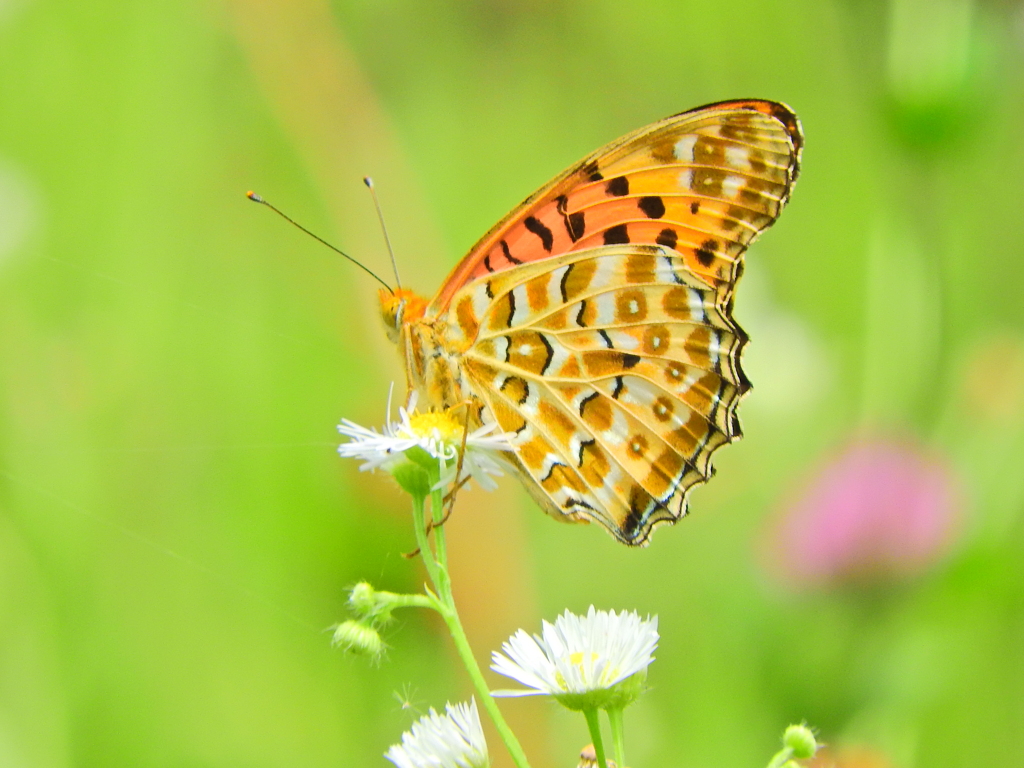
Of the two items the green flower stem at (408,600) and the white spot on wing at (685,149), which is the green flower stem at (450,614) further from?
the white spot on wing at (685,149)

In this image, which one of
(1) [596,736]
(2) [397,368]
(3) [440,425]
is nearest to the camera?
(1) [596,736]

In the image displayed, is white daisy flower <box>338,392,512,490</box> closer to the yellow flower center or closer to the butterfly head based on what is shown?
the yellow flower center

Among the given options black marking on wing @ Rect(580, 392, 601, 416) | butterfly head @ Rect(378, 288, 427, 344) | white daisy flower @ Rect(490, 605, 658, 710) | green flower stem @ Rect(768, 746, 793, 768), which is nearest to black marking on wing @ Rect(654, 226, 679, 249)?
black marking on wing @ Rect(580, 392, 601, 416)

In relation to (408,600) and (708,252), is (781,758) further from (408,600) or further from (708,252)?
(708,252)

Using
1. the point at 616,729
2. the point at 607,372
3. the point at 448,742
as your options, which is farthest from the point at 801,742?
the point at 607,372

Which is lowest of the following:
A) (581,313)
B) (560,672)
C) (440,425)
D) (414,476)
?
(560,672)
